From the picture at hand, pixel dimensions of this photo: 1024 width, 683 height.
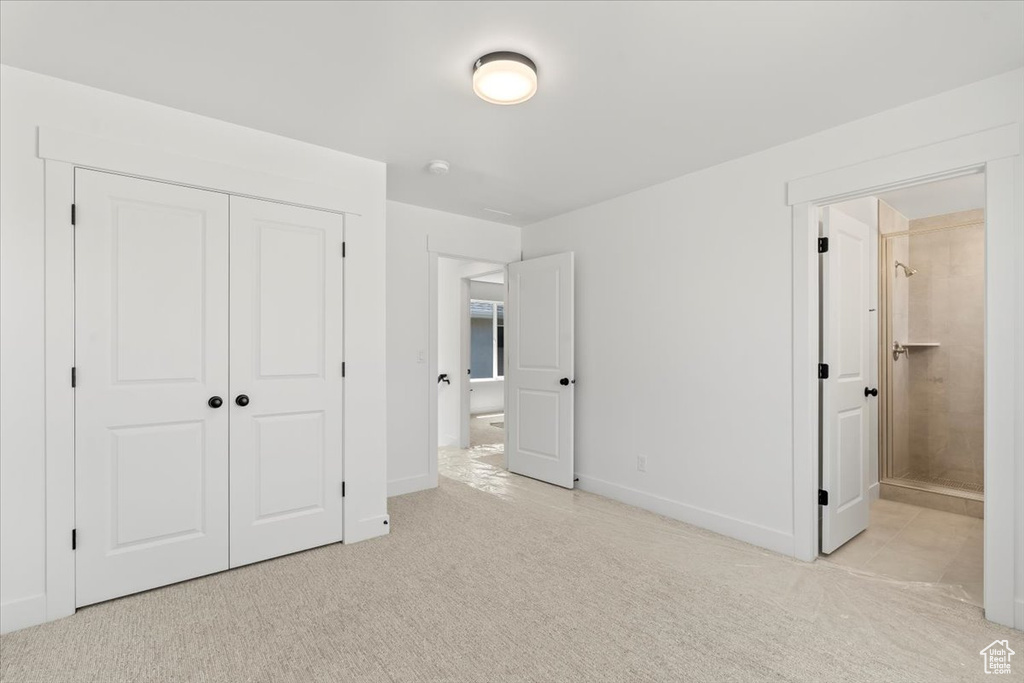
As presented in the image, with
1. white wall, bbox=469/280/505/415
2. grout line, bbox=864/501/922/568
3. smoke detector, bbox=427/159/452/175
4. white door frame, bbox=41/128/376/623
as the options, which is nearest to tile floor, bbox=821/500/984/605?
grout line, bbox=864/501/922/568

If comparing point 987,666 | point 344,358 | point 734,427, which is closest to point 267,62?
point 344,358

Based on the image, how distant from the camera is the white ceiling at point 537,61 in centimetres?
185

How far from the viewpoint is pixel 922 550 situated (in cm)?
304

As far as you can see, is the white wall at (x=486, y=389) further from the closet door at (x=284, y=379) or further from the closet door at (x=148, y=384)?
the closet door at (x=148, y=384)

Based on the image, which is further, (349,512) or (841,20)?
(349,512)

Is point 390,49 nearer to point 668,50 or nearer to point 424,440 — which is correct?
point 668,50

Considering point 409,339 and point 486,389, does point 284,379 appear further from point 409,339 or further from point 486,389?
point 486,389

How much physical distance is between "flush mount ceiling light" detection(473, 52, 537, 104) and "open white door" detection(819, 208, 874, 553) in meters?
2.01

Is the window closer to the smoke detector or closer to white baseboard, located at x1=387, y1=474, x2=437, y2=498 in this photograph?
white baseboard, located at x1=387, y1=474, x2=437, y2=498

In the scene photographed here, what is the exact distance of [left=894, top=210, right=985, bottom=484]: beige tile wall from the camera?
4262 mm

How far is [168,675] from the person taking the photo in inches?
73.4

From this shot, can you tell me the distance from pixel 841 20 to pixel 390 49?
176 cm

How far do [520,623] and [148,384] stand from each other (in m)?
Answer: 2.16

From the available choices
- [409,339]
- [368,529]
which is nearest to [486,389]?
[409,339]
